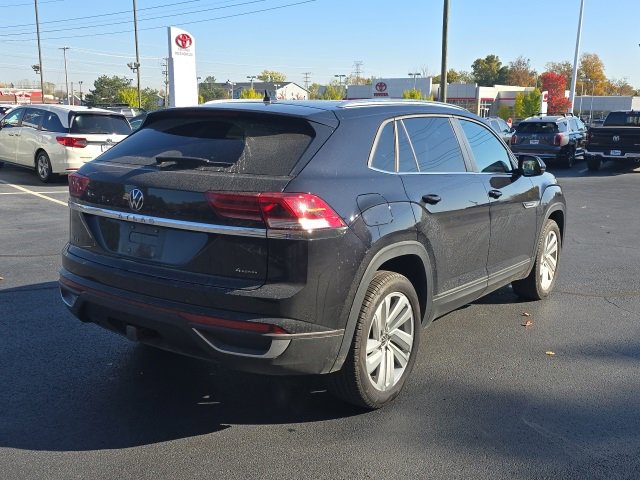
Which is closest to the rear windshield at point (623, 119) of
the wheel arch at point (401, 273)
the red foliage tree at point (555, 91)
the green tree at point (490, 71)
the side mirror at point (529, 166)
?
the side mirror at point (529, 166)

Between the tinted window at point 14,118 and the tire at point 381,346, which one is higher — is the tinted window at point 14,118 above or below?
above

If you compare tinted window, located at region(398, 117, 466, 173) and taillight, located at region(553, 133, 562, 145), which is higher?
tinted window, located at region(398, 117, 466, 173)

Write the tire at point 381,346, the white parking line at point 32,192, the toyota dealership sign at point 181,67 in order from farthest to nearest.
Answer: the toyota dealership sign at point 181,67 → the white parking line at point 32,192 → the tire at point 381,346

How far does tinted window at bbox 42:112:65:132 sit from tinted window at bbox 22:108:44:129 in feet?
0.71

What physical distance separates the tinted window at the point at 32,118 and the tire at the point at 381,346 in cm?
1250

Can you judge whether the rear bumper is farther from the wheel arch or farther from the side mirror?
the side mirror

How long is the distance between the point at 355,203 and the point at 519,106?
76.4 m

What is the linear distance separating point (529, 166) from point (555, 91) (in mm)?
105763

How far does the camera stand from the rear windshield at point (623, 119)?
19.7 metres

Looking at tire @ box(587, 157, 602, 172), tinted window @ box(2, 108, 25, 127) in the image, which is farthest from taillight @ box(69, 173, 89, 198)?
tire @ box(587, 157, 602, 172)

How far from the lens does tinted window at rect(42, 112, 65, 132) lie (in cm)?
1346

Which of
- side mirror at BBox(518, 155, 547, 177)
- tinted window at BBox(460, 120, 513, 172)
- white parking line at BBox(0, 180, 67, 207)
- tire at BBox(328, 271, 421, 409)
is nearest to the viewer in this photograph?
tire at BBox(328, 271, 421, 409)

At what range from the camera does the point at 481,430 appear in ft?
11.6

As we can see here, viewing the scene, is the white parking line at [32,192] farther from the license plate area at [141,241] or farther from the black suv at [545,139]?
the black suv at [545,139]
